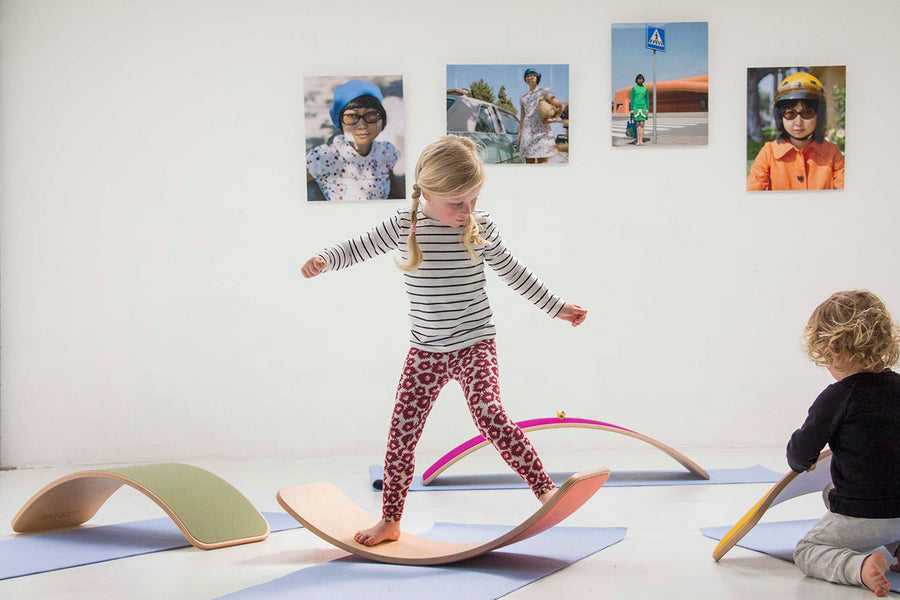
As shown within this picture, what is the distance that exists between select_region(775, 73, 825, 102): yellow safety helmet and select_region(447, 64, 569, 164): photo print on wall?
3.47 feet

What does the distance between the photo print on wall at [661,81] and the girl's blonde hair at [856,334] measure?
7.08 feet

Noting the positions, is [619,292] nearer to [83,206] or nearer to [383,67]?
[383,67]

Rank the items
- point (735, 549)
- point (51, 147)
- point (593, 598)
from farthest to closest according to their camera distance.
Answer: point (51, 147) → point (735, 549) → point (593, 598)

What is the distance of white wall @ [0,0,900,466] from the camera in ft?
12.9

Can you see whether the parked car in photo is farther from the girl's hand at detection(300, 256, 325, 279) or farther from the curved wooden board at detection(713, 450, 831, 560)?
the curved wooden board at detection(713, 450, 831, 560)

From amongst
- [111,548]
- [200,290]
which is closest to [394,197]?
[200,290]

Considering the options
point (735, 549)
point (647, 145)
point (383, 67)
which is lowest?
point (735, 549)

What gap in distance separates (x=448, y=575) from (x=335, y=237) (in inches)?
89.6

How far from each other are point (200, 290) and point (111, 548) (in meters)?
1.83

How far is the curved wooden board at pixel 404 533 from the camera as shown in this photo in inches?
79.4

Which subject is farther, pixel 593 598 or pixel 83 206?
pixel 83 206

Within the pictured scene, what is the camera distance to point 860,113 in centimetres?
403

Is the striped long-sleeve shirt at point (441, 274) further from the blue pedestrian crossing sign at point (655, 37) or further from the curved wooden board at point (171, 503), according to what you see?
the blue pedestrian crossing sign at point (655, 37)

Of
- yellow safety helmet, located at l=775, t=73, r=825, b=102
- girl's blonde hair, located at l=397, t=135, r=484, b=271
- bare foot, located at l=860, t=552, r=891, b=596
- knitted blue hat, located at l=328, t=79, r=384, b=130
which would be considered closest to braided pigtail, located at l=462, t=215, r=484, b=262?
girl's blonde hair, located at l=397, t=135, r=484, b=271
